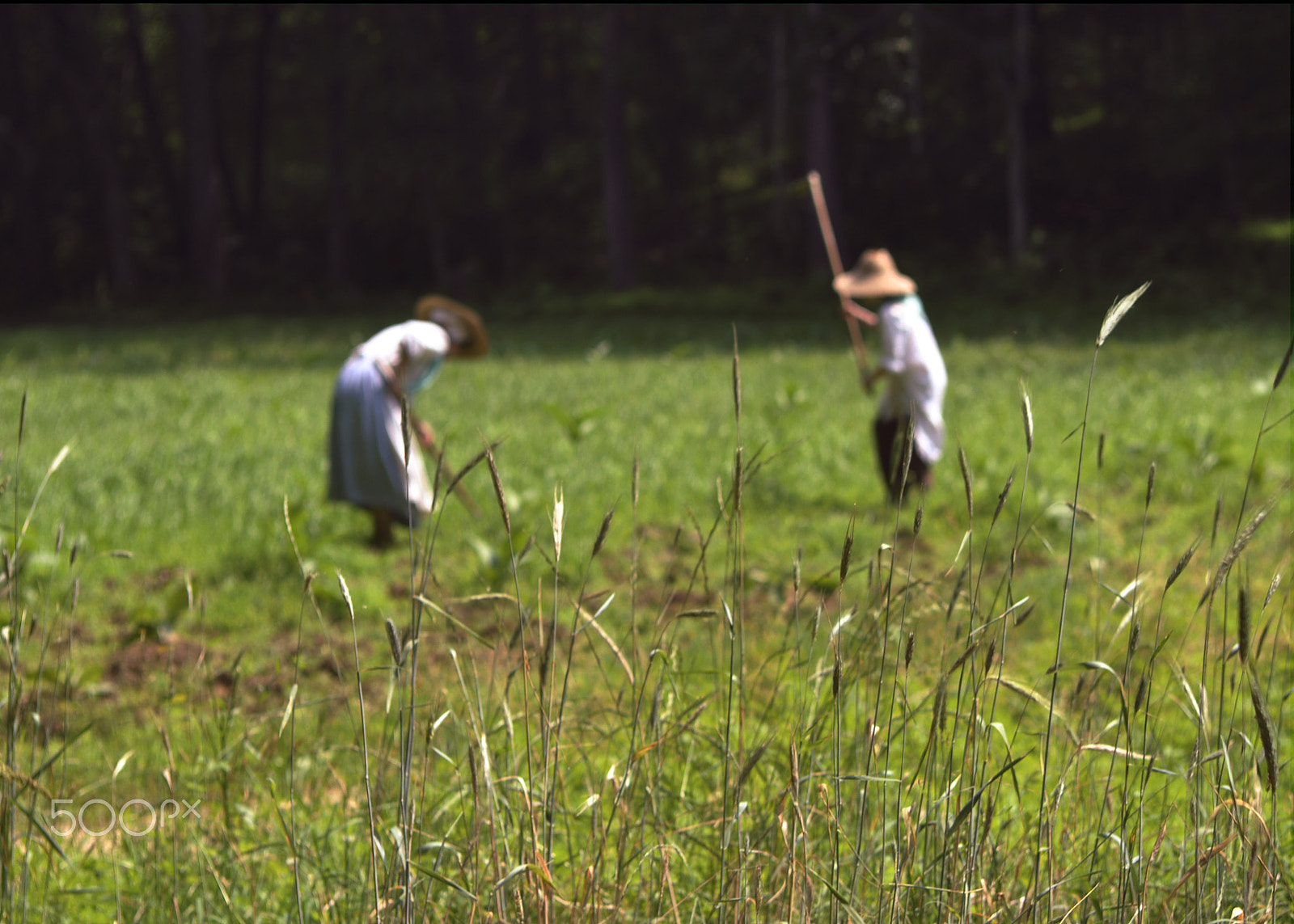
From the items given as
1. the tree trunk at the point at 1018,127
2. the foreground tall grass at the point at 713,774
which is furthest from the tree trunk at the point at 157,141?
the foreground tall grass at the point at 713,774

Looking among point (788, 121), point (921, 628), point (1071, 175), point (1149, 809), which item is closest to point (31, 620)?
point (1149, 809)

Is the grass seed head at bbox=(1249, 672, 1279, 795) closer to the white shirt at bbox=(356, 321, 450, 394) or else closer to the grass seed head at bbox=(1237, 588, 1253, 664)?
the grass seed head at bbox=(1237, 588, 1253, 664)

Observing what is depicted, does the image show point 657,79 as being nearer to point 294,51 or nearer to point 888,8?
point 888,8

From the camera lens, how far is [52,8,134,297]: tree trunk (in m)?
32.3

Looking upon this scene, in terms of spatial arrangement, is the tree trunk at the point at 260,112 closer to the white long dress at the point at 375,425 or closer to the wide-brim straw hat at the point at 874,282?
the white long dress at the point at 375,425

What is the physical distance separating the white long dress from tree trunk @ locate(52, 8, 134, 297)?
2808 centimetres

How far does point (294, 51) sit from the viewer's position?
38875 mm

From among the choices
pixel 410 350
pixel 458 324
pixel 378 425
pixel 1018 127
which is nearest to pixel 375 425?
pixel 378 425

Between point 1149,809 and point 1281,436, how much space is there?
759cm

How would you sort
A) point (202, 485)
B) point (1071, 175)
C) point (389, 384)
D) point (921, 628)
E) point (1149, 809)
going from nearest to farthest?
point (1149, 809)
point (921, 628)
point (389, 384)
point (202, 485)
point (1071, 175)

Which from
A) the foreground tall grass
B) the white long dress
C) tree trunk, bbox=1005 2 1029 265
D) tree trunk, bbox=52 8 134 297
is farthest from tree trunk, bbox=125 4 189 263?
the foreground tall grass

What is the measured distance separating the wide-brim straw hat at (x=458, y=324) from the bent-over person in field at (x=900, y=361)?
2.05 meters

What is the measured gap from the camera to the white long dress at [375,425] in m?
7.05

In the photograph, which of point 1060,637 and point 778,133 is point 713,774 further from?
point 778,133
